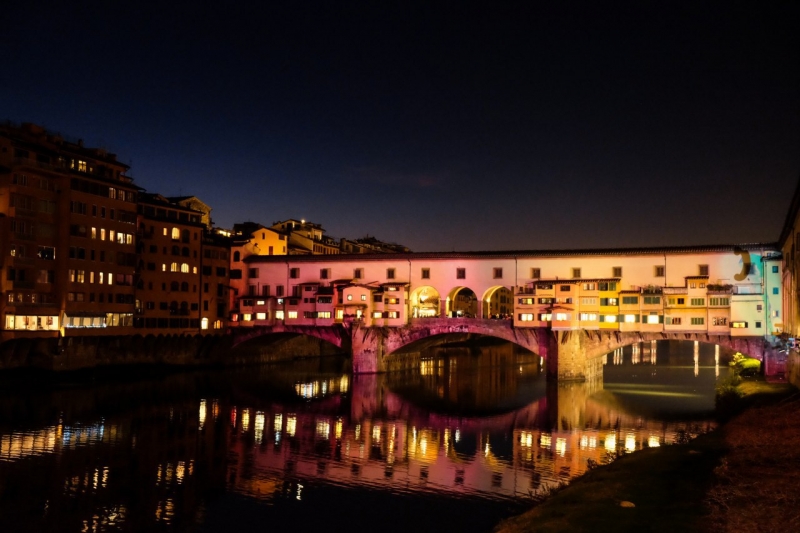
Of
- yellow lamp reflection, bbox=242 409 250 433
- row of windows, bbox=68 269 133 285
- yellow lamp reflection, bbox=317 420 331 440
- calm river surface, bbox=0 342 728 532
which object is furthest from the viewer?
row of windows, bbox=68 269 133 285

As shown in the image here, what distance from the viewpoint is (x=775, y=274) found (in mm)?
58938

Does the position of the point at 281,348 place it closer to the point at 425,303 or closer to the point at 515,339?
the point at 425,303

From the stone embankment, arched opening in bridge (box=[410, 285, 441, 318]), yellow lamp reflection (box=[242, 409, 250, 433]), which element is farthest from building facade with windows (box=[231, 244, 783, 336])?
yellow lamp reflection (box=[242, 409, 250, 433])

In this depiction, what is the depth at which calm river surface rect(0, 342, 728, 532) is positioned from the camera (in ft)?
83.6

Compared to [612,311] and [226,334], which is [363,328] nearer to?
[226,334]

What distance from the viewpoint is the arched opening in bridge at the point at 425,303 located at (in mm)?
79375

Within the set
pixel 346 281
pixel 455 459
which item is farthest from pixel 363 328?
pixel 455 459

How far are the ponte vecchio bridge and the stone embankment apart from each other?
3.52 m

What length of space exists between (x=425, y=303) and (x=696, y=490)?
76.6m

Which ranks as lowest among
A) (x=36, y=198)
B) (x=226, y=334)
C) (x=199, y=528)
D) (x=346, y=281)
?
(x=199, y=528)

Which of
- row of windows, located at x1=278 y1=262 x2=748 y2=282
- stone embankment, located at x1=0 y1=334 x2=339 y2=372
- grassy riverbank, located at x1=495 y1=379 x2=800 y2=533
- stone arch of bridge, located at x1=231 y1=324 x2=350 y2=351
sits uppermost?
row of windows, located at x1=278 y1=262 x2=748 y2=282

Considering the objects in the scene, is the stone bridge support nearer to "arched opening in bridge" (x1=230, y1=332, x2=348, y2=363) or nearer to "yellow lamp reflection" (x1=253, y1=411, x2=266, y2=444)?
"arched opening in bridge" (x1=230, y1=332, x2=348, y2=363)

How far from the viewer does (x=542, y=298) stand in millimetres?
65375

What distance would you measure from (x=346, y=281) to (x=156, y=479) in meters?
46.2
